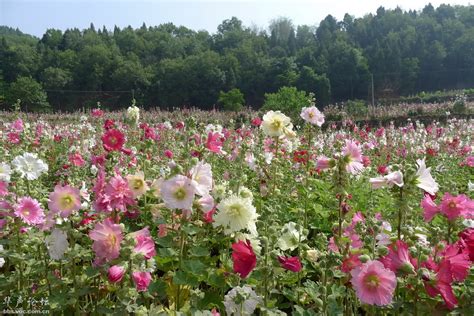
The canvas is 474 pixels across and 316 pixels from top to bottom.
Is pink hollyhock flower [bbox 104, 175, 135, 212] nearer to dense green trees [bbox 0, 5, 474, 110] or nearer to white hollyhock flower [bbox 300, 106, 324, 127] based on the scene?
white hollyhock flower [bbox 300, 106, 324, 127]

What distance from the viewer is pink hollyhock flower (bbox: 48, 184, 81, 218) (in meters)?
1.87

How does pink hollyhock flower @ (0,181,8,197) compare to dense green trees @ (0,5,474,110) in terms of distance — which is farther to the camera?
dense green trees @ (0,5,474,110)

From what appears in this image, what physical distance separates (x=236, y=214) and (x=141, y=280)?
457mm

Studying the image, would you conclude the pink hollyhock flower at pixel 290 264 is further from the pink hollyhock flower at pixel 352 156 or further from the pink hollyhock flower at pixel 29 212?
the pink hollyhock flower at pixel 29 212

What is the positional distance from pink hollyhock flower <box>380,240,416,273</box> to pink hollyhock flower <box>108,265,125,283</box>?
95 centimetres

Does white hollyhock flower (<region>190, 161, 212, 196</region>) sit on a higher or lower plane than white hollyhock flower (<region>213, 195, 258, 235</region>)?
higher

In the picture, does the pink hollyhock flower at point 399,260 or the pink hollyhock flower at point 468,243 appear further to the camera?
the pink hollyhock flower at point 468,243

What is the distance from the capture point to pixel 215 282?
1.84m

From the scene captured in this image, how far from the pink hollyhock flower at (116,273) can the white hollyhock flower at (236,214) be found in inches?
16.9

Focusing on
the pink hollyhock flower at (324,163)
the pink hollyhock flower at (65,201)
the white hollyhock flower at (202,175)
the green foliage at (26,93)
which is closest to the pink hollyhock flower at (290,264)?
the white hollyhock flower at (202,175)

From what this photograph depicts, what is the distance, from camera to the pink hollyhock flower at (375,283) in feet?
4.75

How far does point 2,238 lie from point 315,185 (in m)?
2.49

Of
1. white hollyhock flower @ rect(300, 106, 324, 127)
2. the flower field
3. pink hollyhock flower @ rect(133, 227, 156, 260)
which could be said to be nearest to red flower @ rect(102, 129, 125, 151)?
the flower field

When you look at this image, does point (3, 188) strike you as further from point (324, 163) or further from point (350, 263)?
point (350, 263)
